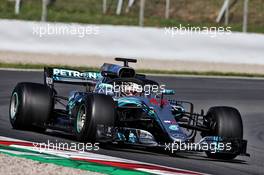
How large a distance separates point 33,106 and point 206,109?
21.2ft

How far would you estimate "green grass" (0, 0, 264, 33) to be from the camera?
33.9m

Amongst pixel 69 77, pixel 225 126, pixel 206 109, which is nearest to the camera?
pixel 225 126

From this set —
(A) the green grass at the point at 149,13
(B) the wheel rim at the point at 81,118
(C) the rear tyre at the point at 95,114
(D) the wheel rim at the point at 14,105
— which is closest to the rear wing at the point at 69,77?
(D) the wheel rim at the point at 14,105

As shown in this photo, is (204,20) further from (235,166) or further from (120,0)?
(235,166)

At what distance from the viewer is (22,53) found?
1086 inches

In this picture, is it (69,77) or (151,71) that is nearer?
(69,77)

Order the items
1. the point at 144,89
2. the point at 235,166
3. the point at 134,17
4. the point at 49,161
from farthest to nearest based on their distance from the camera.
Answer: the point at 134,17 → the point at 144,89 → the point at 235,166 → the point at 49,161

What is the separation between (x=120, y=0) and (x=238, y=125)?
971 inches

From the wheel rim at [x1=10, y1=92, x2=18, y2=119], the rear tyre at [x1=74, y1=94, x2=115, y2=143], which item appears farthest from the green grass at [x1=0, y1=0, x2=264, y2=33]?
the rear tyre at [x1=74, y1=94, x2=115, y2=143]

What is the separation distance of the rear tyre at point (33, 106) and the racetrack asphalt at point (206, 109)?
0.20 m

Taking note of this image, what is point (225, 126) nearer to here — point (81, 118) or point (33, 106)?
point (81, 118)

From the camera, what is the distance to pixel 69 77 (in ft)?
45.8

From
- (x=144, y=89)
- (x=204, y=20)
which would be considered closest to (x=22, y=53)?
(x=204, y=20)

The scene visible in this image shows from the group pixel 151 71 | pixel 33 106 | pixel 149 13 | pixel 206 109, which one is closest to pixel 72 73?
pixel 33 106
